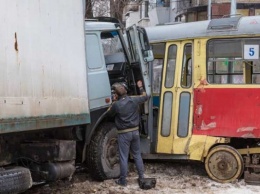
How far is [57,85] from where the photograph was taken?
20.1ft

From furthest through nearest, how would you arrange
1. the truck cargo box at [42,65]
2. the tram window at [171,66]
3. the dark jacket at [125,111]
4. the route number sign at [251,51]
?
1. the tram window at [171,66]
2. the route number sign at [251,51]
3. the dark jacket at [125,111]
4. the truck cargo box at [42,65]

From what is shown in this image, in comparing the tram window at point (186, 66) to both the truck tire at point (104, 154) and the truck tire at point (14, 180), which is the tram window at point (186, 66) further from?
the truck tire at point (14, 180)

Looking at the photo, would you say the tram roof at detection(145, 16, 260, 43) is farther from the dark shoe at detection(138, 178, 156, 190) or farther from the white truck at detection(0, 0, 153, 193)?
the dark shoe at detection(138, 178, 156, 190)

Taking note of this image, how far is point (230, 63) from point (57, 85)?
3156 millimetres

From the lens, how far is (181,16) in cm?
2912

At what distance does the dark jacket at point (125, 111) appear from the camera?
7379 mm

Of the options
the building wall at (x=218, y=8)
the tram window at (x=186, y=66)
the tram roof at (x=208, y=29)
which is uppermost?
the building wall at (x=218, y=8)

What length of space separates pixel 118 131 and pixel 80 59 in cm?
149

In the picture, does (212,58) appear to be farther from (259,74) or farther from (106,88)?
(106,88)

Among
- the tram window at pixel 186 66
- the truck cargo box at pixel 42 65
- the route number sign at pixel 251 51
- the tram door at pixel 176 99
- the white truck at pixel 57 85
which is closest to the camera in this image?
the truck cargo box at pixel 42 65

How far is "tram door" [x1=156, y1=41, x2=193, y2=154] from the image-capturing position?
8031 mm

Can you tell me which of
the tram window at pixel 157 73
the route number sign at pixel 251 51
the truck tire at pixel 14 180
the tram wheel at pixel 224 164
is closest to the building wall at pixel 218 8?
the tram window at pixel 157 73

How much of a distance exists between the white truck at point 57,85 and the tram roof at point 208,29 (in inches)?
19.3

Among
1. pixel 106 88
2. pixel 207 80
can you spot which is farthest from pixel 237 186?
pixel 106 88
